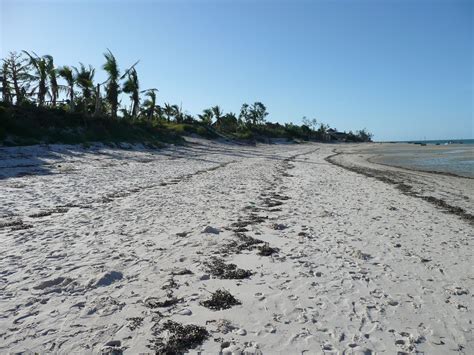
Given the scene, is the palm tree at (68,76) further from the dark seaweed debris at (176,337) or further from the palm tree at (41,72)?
the dark seaweed debris at (176,337)

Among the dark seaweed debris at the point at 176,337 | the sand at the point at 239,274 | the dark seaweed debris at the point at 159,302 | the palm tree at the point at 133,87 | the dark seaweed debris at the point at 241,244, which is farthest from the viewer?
the palm tree at the point at 133,87

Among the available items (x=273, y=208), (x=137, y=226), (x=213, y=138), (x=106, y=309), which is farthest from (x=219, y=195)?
(x=213, y=138)

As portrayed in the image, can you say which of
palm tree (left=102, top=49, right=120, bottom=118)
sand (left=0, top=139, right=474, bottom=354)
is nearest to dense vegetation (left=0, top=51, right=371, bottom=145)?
palm tree (left=102, top=49, right=120, bottom=118)

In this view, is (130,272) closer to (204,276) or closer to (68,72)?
(204,276)

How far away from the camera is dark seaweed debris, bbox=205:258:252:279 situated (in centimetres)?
482

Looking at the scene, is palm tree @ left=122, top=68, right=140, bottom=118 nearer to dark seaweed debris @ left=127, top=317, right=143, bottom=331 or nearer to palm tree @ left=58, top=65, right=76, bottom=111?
palm tree @ left=58, top=65, right=76, bottom=111

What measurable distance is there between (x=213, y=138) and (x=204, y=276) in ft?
151

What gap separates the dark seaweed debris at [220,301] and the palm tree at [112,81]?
31.5 meters

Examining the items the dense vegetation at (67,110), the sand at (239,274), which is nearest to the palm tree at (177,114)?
the dense vegetation at (67,110)

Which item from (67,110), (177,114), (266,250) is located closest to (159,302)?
(266,250)

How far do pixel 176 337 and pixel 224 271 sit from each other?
167 centimetres

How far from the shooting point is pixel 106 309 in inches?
150

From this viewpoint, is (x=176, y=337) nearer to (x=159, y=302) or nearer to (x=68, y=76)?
(x=159, y=302)

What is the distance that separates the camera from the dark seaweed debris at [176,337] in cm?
322
